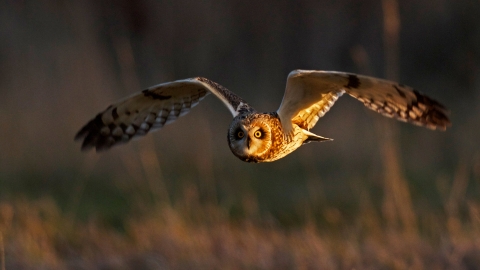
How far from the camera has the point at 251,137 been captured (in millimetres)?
3221

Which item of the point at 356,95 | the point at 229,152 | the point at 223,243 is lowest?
the point at 229,152

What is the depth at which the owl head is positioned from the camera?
3230 millimetres

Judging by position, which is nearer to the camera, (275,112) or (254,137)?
(254,137)

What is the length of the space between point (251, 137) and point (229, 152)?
518 centimetres

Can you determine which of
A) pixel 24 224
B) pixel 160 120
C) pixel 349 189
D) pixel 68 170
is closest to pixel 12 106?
pixel 68 170

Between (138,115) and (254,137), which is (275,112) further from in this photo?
(138,115)

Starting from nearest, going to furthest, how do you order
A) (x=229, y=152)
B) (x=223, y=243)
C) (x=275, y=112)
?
(x=275, y=112) < (x=223, y=243) < (x=229, y=152)

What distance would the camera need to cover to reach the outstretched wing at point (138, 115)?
4.20 m

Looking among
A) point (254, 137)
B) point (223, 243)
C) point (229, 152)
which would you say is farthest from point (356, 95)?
point (229, 152)

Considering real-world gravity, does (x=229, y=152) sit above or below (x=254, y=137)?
below

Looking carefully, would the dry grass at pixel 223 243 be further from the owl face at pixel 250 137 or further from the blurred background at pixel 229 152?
the owl face at pixel 250 137

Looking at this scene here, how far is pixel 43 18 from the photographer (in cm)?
962

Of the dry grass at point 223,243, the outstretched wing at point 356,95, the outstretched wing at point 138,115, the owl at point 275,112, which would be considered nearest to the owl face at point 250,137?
the owl at point 275,112

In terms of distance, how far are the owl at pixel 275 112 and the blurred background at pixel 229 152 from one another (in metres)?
0.97
